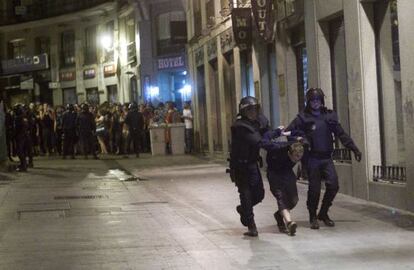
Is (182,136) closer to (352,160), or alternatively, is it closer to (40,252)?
(352,160)

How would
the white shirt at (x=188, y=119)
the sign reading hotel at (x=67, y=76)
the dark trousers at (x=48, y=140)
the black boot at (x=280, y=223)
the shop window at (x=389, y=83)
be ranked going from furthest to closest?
the sign reading hotel at (x=67, y=76)
the dark trousers at (x=48, y=140)
the white shirt at (x=188, y=119)
the shop window at (x=389, y=83)
the black boot at (x=280, y=223)

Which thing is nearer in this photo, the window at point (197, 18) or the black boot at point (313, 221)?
the black boot at point (313, 221)

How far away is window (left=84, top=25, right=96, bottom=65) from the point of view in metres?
42.7

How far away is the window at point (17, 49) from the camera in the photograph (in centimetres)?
4847

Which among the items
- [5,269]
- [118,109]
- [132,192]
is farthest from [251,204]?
[118,109]

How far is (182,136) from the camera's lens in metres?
25.7

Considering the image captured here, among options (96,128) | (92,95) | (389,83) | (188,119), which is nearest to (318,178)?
(389,83)

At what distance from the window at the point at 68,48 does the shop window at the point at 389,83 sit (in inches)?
1346

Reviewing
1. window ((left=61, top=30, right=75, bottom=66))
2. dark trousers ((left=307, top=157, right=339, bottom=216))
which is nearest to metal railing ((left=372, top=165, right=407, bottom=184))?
dark trousers ((left=307, top=157, right=339, bottom=216))

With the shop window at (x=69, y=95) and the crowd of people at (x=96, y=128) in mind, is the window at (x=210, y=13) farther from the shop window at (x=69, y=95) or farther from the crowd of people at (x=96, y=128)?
the shop window at (x=69, y=95)

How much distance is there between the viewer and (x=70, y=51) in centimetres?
4506

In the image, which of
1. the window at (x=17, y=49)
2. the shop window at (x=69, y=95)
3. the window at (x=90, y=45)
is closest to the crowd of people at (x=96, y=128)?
the window at (x=90, y=45)

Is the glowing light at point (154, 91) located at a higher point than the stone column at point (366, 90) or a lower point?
higher

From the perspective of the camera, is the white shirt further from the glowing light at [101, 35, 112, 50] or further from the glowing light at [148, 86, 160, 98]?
the glowing light at [101, 35, 112, 50]
